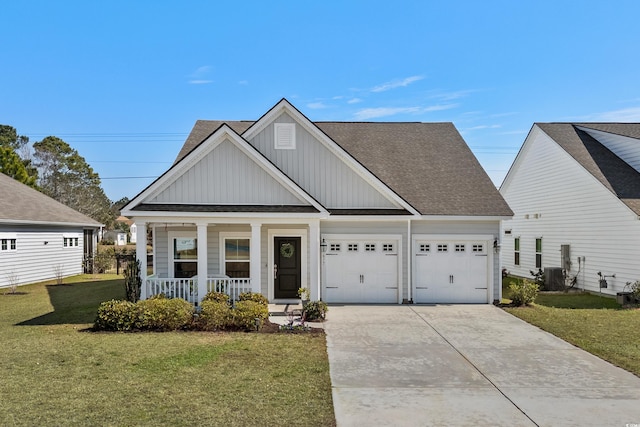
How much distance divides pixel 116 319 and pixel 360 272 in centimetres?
772

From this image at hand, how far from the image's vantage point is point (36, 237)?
22.6 m

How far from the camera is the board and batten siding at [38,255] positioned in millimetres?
20844

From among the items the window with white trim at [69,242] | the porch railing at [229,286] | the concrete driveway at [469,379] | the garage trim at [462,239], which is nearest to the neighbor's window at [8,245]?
the window with white trim at [69,242]

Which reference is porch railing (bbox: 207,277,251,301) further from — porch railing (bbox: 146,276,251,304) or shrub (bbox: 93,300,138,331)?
shrub (bbox: 93,300,138,331)

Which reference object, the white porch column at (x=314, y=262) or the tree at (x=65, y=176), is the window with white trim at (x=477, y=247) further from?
the tree at (x=65, y=176)

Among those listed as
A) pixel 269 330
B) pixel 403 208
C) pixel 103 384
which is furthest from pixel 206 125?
pixel 103 384

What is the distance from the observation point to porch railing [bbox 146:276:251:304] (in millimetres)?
13328

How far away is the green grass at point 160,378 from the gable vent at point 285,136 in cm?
713

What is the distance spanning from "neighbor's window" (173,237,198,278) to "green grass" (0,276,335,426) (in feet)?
12.3

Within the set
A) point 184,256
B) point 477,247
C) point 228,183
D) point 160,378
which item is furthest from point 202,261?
point 477,247

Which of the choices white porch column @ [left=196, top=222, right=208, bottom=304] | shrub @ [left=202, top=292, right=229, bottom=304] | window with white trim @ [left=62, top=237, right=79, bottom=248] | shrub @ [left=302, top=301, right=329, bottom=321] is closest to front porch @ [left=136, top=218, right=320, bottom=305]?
white porch column @ [left=196, top=222, right=208, bottom=304]

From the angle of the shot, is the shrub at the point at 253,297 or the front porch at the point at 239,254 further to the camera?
the front porch at the point at 239,254

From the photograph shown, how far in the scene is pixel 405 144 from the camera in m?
19.3

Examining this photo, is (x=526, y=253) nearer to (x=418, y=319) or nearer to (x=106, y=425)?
(x=418, y=319)
